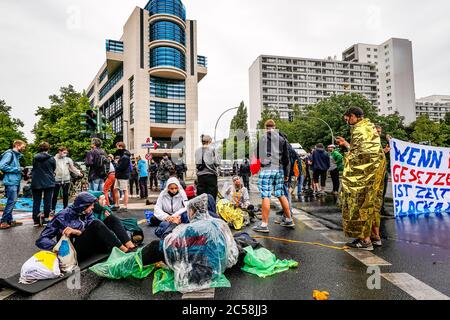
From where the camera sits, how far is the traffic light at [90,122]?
367 inches

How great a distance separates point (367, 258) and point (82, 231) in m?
3.72

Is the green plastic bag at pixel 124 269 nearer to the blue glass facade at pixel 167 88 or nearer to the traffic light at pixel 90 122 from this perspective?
the traffic light at pixel 90 122

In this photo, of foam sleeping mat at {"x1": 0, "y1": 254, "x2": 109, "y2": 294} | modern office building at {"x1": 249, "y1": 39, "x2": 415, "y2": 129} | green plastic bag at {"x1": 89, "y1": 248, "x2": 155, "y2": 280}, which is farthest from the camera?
modern office building at {"x1": 249, "y1": 39, "x2": 415, "y2": 129}

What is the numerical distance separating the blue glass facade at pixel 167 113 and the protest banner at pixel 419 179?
1462 inches

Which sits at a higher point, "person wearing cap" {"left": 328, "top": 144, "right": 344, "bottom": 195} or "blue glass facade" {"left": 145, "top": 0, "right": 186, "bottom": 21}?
"blue glass facade" {"left": 145, "top": 0, "right": 186, "bottom": 21}

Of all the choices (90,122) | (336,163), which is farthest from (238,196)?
(90,122)

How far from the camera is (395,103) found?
336 feet

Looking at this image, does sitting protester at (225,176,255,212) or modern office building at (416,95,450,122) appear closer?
sitting protester at (225,176,255,212)

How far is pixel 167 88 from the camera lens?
1636 inches

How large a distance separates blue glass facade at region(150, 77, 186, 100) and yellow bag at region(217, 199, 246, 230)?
37289mm

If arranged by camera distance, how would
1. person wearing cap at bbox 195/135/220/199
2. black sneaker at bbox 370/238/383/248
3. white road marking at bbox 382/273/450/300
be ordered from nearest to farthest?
white road marking at bbox 382/273/450/300
black sneaker at bbox 370/238/383/248
person wearing cap at bbox 195/135/220/199

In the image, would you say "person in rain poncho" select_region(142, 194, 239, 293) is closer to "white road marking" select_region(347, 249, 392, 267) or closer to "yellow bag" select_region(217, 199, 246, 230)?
"white road marking" select_region(347, 249, 392, 267)

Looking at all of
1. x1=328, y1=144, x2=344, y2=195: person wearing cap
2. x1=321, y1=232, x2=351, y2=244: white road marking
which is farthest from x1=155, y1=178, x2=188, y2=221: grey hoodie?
x1=328, y1=144, x2=344, y2=195: person wearing cap

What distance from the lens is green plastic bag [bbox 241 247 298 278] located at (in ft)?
10.6
